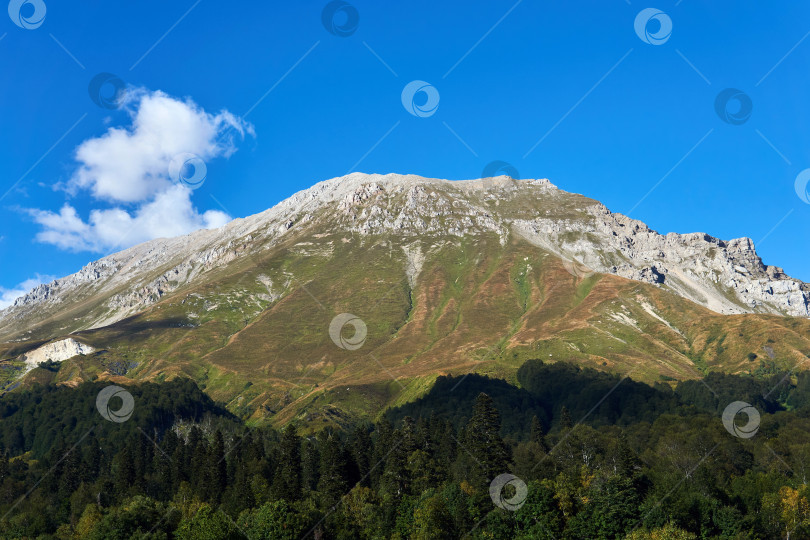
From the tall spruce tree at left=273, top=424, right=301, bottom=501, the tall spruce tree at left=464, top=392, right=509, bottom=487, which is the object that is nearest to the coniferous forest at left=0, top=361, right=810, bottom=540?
the tall spruce tree at left=464, top=392, right=509, bottom=487

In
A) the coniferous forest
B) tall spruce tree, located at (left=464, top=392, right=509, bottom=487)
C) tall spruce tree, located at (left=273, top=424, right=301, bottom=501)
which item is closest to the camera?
the coniferous forest

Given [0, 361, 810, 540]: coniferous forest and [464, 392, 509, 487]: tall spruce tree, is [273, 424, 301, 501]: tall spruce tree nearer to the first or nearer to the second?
[0, 361, 810, 540]: coniferous forest

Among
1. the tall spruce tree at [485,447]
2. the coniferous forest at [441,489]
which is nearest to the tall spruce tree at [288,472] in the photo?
the coniferous forest at [441,489]

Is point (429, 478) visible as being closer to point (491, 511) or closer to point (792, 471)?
point (491, 511)

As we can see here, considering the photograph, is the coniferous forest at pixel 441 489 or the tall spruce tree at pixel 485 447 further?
the tall spruce tree at pixel 485 447

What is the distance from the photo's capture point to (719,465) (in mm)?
127000

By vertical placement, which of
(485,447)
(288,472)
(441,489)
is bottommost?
(288,472)

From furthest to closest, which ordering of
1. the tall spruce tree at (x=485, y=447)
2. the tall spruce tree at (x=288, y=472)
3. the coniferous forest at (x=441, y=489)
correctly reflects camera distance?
the tall spruce tree at (x=288, y=472)
the tall spruce tree at (x=485, y=447)
the coniferous forest at (x=441, y=489)

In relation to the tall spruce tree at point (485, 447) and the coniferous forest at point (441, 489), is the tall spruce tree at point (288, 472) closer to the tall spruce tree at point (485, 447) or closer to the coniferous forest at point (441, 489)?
the coniferous forest at point (441, 489)

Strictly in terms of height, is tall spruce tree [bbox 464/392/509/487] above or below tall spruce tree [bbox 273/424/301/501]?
above

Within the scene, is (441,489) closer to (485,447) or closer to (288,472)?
(485,447)

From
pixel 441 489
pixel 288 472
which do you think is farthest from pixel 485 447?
pixel 288 472

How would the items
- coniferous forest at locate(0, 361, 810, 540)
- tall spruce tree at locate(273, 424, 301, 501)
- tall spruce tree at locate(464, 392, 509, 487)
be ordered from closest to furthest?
coniferous forest at locate(0, 361, 810, 540)
tall spruce tree at locate(464, 392, 509, 487)
tall spruce tree at locate(273, 424, 301, 501)

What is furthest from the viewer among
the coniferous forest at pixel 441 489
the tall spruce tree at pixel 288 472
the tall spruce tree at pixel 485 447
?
the tall spruce tree at pixel 288 472
